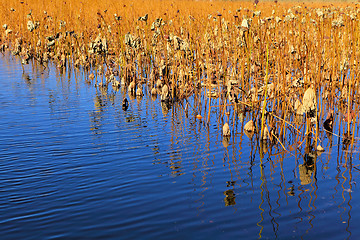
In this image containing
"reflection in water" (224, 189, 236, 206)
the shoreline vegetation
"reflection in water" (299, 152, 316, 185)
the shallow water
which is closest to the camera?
the shallow water

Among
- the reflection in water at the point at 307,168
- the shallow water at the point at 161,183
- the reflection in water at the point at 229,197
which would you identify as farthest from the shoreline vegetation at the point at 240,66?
the reflection in water at the point at 229,197

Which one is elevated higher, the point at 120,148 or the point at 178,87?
the point at 178,87

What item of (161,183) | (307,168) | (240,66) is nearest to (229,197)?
(161,183)

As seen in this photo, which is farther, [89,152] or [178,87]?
[178,87]

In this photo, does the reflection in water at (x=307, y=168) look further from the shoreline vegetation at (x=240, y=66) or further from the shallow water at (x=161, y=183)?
the shoreline vegetation at (x=240, y=66)

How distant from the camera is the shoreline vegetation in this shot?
→ 195 inches

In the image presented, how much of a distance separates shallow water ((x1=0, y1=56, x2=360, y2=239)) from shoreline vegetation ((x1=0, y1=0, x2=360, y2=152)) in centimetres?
34

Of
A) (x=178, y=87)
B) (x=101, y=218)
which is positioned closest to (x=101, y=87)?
(x=178, y=87)

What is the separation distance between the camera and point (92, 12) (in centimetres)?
1368

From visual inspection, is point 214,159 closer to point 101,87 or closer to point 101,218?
point 101,218

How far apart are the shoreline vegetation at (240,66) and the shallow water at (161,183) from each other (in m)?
0.34

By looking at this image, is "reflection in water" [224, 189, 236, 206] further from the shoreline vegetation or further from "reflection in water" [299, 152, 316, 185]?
the shoreline vegetation

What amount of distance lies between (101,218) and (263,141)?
233cm

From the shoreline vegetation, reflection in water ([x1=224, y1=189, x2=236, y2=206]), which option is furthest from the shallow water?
the shoreline vegetation
